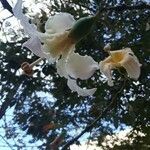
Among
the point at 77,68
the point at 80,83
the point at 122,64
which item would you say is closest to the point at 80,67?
the point at 77,68

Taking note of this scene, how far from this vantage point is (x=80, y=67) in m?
1.36

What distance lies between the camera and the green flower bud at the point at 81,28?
52.5 inches

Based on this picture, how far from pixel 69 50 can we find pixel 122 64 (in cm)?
15

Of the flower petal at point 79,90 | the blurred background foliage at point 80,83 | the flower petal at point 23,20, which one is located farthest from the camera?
the blurred background foliage at point 80,83

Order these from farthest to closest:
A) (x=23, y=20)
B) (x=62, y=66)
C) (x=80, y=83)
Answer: (x=80, y=83)
(x=62, y=66)
(x=23, y=20)

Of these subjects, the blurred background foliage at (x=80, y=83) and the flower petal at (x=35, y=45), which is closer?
the flower petal at (x=35, y=45)

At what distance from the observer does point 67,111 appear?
5895 millimetres

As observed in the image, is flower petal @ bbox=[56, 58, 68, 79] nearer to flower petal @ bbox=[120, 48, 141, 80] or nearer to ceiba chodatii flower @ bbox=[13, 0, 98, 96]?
ceiba chodatii flower @ bbox=[13, 0, 98, 96]

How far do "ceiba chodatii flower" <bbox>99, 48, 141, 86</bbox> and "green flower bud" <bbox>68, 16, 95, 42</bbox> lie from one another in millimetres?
120

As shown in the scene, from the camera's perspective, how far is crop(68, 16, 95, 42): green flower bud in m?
1.33

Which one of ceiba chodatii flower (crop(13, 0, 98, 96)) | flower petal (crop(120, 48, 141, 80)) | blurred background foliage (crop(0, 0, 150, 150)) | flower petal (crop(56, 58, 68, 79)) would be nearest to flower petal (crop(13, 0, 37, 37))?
ceiba chodatii flower (crop(13, 0, 98, 96))

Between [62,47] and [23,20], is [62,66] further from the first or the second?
[23,20]

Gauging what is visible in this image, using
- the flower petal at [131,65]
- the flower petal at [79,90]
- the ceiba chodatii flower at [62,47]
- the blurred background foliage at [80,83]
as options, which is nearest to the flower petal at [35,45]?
the ceiba chodatii flower at [62,47]

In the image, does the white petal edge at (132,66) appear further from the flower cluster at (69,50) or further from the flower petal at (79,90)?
the flower petal at (79,90)
